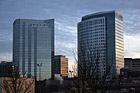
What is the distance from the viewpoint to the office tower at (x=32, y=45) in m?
191

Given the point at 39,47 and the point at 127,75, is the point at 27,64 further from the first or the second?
the point at 127,75

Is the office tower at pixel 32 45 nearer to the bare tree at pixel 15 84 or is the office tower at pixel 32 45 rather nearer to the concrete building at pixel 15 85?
the concrete building at pixel 15 85

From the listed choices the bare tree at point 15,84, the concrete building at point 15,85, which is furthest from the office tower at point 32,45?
the bare tree at point 15,84

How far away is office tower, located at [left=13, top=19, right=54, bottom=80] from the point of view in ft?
627

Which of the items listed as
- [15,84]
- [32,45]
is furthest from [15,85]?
[32,45]

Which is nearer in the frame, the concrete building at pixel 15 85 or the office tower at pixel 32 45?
the concrete building at pixel 15 85

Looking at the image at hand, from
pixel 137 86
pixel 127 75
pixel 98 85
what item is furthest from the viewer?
pixel 127 75

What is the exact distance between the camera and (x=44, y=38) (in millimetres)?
197875

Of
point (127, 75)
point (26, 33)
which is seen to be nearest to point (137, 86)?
point (127, 75)

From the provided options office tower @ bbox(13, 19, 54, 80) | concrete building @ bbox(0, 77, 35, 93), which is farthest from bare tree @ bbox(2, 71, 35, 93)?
office tower @ bbox(13, 19, 54, 80)

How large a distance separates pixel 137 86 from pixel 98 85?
7043 cm

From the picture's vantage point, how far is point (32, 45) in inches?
7721

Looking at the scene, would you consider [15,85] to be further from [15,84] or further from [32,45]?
[32,45]

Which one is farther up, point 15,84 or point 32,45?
point 32,45
